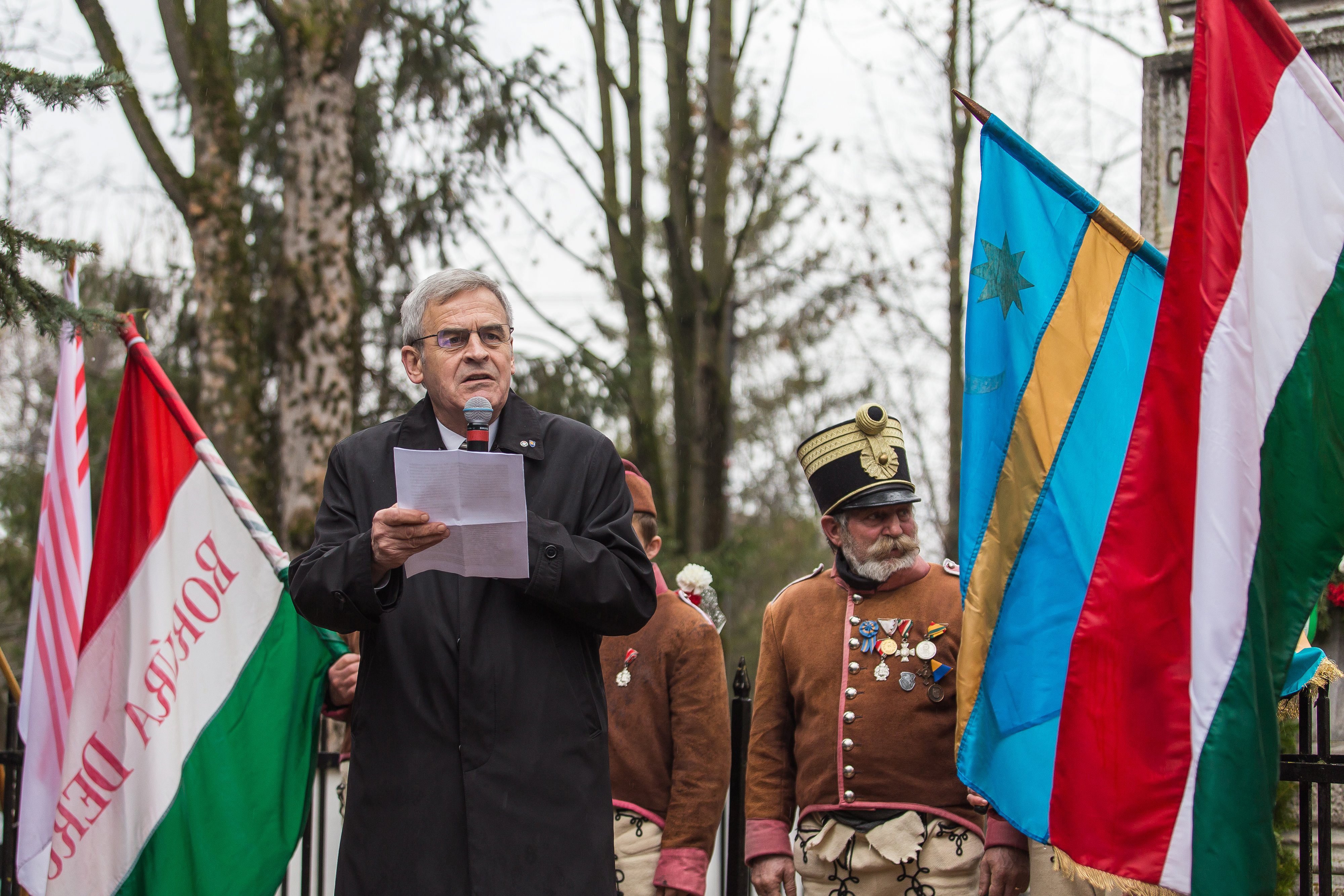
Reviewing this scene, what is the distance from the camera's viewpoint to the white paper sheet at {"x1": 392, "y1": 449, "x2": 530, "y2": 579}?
2424 millimetres

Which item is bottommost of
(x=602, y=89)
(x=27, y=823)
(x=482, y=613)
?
(x=27, y=823)

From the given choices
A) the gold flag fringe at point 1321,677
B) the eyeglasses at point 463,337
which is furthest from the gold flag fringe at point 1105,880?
the eyeglasses at point 463,337

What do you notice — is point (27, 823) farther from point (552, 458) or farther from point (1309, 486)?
point (1309, 486)

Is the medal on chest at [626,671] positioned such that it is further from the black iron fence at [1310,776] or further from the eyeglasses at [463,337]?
the black iron fence at [1310,776]

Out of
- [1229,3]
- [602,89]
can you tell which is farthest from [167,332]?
[1229,3]

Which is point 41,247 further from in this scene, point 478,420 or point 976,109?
point 976,109

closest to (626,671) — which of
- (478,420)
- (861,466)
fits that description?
(861,466)

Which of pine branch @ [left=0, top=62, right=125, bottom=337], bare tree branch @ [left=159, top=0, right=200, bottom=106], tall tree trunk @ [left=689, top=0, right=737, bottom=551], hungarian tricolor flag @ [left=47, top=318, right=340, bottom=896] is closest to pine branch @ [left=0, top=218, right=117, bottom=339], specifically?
pine branch @ [left=0, top=62, right=125, bottom=337]

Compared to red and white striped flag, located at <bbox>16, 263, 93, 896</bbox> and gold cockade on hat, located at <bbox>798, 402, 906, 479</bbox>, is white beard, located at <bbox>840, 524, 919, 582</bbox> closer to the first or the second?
gold cockade on hat, located at <bbox>798, 402, 906, 479</bbox>

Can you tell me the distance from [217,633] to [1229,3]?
3566 mm

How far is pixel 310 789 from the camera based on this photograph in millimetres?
4113

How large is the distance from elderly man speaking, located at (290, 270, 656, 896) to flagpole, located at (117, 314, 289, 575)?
146cm

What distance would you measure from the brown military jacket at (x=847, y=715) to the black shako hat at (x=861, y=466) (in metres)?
0.29

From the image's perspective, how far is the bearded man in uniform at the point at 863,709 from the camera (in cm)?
368
